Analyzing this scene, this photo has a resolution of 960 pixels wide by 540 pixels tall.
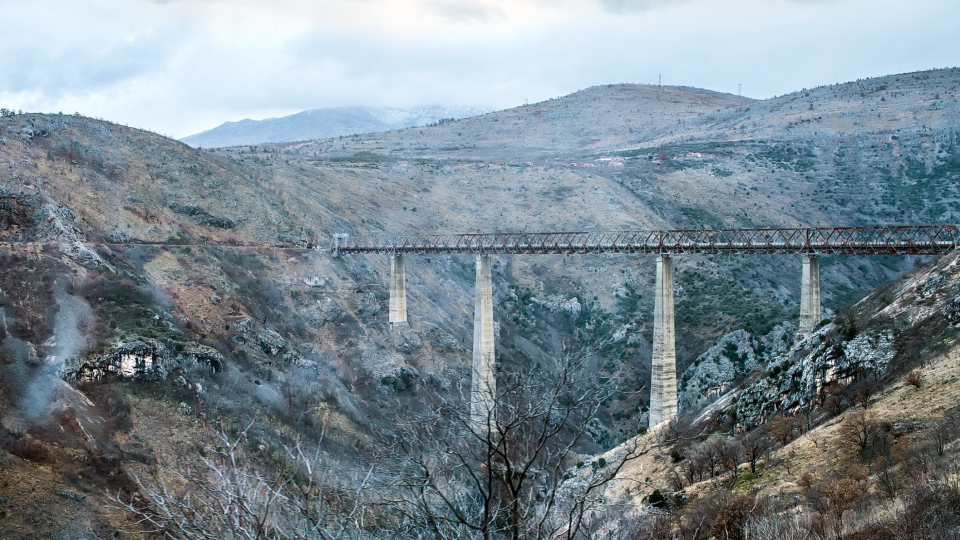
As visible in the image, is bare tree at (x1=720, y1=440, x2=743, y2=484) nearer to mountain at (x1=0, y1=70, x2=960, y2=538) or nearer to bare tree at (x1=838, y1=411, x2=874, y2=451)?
mountain at (x1=0, y1=70, x2=960, y2=538)

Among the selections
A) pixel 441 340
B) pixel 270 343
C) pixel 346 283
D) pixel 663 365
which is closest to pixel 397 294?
pixel 346 283

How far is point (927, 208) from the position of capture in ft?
258

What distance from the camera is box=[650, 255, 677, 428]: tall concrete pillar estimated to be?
3769 centimetres

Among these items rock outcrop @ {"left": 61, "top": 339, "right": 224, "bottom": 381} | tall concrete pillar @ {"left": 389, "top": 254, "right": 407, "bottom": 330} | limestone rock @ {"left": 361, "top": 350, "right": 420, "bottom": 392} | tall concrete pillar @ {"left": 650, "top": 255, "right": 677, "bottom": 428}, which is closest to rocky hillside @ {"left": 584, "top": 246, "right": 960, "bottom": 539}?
tall concrete pillar @ {"left": 650, "top": 255, "right": 677, "bottom": 428}

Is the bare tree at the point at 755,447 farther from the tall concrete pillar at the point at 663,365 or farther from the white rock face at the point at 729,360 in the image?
the white rock face at the point at 729,360

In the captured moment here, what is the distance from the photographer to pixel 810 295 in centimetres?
3647

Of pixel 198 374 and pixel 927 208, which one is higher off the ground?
pixel 927 208

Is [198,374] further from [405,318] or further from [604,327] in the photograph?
[604,327]

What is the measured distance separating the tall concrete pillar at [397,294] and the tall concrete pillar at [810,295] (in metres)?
30.2

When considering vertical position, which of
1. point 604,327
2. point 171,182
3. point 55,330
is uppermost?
→ point 171,182

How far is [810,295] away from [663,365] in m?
9.06

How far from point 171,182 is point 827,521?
58729 millimetres

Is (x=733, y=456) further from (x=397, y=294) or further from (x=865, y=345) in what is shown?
(x=397, y=294)

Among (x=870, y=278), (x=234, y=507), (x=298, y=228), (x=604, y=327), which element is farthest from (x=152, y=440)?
(x=870, y=278)
